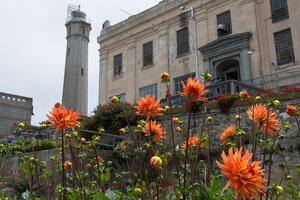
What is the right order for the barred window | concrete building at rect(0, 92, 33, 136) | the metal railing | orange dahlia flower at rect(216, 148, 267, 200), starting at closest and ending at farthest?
orange dahlia flower at rect(216, 148, 267, 200), the metal railing, the barred window, concrete building at rect(0, 92, 33, 136)

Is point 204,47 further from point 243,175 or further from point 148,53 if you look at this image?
point 243,175

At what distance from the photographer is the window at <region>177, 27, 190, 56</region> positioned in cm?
2048

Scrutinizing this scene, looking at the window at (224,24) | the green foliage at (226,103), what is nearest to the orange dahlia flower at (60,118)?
A: the green foliage at (226,103)

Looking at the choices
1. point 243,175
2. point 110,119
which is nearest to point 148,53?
point 110,119

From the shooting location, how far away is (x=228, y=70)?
18.8 metres

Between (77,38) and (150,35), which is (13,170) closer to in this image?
(150,35)

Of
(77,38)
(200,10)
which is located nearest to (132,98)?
(200,10)

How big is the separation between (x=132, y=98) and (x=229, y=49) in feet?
28.8

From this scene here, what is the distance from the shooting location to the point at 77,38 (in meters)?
38.6

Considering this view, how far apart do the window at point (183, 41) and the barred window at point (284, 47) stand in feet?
20.6

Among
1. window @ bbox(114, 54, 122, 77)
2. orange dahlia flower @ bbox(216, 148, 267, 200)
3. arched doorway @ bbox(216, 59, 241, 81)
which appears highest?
window @ bbox(114, 54, 122, 77)

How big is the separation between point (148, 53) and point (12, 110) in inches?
708

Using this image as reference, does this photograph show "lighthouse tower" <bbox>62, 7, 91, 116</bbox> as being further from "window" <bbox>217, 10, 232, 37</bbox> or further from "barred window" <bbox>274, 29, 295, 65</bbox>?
"barred window" <bbox>274, 29, 295, 65</bbox>

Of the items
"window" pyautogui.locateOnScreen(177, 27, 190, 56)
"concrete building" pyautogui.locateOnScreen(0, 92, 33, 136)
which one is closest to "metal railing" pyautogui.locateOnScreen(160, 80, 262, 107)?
"window" pyautogui.locateOnScreen(177, 27, 190, 56)
